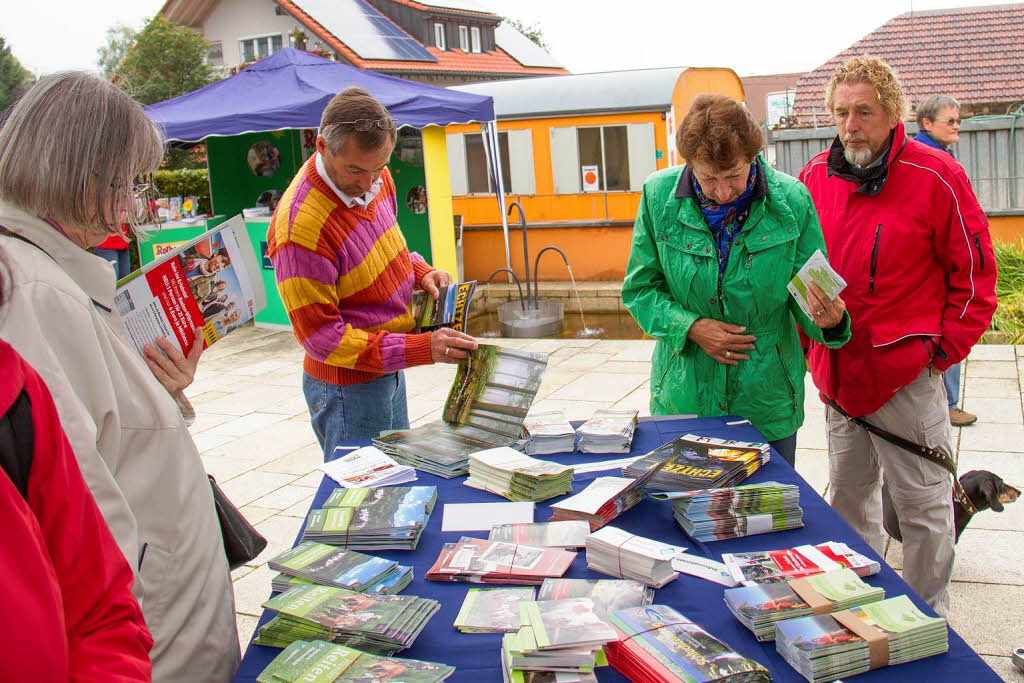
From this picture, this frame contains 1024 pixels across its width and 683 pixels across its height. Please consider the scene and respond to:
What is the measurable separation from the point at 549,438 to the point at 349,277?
2.74ft

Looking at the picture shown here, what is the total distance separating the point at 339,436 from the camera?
3.06 meters

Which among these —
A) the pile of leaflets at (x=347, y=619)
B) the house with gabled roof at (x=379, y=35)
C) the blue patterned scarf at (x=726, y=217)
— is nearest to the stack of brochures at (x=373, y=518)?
the pile of leaflets at (x=347, y=619)

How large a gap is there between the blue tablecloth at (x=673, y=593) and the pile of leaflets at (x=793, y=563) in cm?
4

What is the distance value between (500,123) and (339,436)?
38.2 feet

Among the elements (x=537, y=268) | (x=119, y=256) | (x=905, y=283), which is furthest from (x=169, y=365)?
(x=537, y=268)

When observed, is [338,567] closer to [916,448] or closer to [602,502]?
[602,502]

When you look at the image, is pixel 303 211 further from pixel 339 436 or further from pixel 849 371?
pixel 849 371

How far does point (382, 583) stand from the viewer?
190cm

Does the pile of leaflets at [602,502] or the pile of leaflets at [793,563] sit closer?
the pile of leaflets at [793,563]

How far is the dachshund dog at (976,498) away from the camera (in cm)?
335

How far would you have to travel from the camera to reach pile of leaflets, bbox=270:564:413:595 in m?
1.88

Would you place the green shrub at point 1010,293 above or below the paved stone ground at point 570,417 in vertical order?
above

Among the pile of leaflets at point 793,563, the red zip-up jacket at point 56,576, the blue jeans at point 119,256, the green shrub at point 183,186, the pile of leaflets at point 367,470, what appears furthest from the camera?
the green shrub at point 183,186

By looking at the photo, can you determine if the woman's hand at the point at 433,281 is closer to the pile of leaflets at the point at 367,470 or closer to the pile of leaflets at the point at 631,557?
the pile of leaflets at the point at 367,470
